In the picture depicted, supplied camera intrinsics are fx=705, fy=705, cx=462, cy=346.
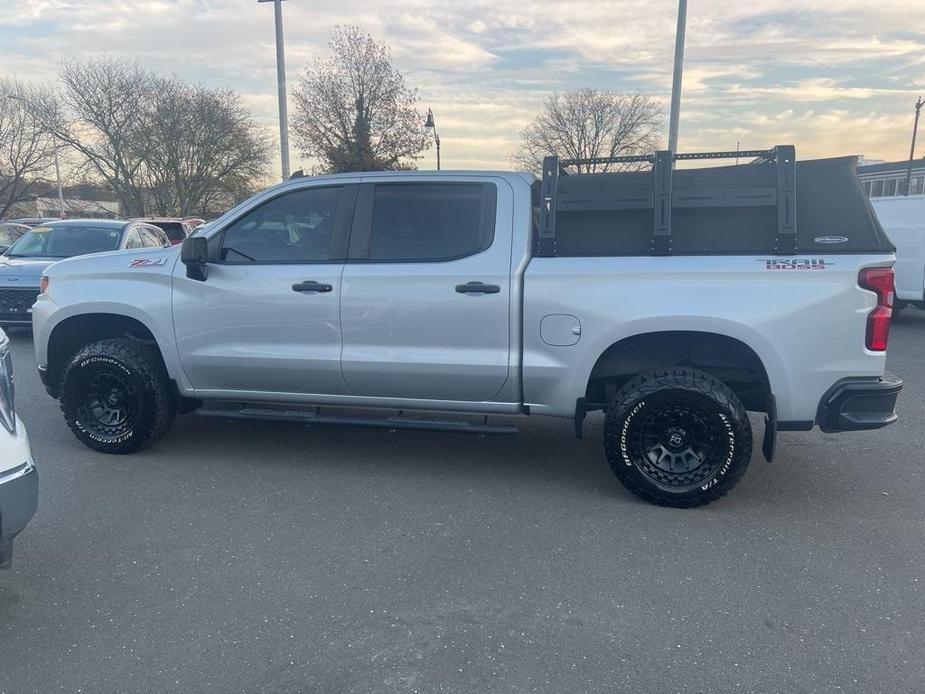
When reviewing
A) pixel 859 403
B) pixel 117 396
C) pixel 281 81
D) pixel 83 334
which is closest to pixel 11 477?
pixel 117 396

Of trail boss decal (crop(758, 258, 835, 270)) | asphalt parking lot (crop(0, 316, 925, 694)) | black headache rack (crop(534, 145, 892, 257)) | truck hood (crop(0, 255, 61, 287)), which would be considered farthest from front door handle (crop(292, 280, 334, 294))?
truck hood (crop(0, 255, 61, 287))

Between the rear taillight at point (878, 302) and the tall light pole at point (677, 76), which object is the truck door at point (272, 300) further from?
the tall light pole at point (677, 76)

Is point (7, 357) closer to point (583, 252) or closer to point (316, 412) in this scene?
point (316, 412)

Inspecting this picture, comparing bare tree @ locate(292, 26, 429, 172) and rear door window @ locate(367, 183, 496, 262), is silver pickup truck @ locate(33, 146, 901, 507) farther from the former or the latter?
bare tree @ locate(292, 26, 429, 172)

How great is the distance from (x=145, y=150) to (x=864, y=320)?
3755 centimetres

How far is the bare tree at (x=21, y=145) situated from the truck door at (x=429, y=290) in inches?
1441

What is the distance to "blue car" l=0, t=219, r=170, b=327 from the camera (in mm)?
9562

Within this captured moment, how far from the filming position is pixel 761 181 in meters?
4.18

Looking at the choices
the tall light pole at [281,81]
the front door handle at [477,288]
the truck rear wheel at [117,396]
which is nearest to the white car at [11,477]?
the truck rear wheel at [117,396]

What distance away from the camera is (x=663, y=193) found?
4184mm

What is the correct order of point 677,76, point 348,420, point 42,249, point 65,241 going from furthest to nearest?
point 677,76
point 65,241
point 42,249
point 348,420

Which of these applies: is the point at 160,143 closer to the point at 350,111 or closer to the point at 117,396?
the point at 350,111

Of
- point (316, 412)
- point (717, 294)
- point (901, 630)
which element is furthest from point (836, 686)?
point (316, 412)

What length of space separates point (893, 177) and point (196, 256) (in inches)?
2389
